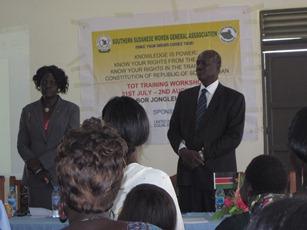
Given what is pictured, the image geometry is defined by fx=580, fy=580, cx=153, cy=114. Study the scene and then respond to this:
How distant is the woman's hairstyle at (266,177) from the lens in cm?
262

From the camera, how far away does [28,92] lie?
21.5ft

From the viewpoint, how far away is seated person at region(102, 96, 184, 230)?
2184 millimetres

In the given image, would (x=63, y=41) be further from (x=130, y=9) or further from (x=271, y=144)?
(x=271, y=144)

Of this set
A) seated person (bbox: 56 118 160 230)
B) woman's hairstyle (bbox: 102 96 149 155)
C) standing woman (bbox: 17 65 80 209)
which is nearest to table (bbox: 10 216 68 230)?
standing woman (bbox: 17 65 80 209)

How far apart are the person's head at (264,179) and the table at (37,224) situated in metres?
1.28

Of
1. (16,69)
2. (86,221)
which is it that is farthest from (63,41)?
(86,221)

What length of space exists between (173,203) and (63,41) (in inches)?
188

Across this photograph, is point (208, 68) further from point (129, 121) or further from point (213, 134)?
point (129, 121)

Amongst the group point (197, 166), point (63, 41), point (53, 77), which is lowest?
point (197, 166)

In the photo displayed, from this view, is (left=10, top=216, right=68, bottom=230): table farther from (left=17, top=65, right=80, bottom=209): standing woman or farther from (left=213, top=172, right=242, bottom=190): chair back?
(left=213, top=172, right=242, bottom=190): chair back

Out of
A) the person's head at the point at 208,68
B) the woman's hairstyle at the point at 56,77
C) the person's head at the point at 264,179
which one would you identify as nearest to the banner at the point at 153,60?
the woman's hairstyle at the point at 56,77

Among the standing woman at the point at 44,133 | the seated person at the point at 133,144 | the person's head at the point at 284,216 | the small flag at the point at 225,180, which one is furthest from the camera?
the standing woman at the point at 44,133

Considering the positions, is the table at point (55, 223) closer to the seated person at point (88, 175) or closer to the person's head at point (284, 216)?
the seated person at point (88, 175)

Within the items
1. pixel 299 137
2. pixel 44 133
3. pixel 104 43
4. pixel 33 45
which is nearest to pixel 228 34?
pixel 104 43
